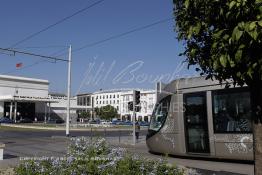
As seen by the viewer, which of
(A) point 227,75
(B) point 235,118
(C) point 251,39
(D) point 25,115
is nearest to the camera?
(C) point 251,39

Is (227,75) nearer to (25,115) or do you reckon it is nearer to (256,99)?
(256,99)

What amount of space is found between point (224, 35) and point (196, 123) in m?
11.1

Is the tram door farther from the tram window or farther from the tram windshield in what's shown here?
the tram windshield

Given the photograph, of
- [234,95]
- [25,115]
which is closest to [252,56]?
[234,95]

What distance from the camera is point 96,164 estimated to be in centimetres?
586

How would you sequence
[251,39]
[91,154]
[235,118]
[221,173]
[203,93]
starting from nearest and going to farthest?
[251,39]
[91,154]
[221,173]
[235,118]
[203,93]

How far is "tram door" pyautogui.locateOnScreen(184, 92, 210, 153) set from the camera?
14.7 m

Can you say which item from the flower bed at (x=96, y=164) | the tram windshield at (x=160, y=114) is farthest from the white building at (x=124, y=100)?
the flower bed at (x=96, y=164)

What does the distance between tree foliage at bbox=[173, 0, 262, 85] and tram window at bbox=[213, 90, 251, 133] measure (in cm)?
883

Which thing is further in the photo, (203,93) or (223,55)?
(203,93)

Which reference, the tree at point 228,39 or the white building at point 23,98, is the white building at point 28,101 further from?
the tree at point 228,39

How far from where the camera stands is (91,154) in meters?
6.41

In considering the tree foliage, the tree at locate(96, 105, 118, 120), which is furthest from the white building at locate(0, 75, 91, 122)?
the tree foliage

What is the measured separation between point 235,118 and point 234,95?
0.76 m
